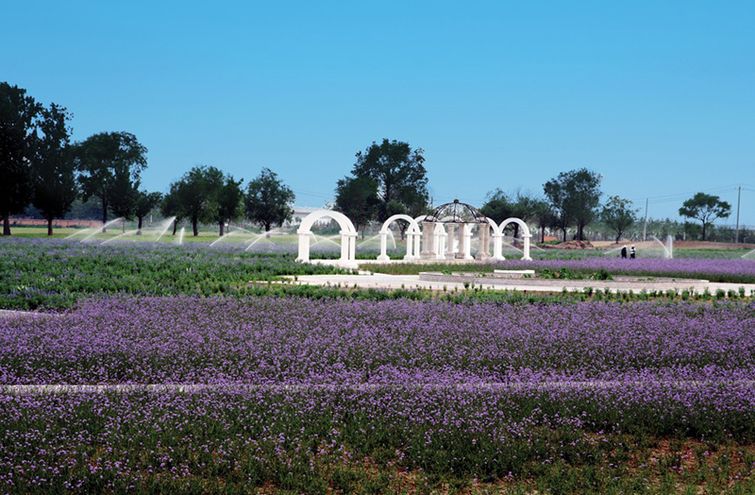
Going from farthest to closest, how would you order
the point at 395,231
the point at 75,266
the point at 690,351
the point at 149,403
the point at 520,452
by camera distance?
the point at 395,231 < the point at 75,266 < the point at 690,351 < the point at 149,403 < the point at 520,452

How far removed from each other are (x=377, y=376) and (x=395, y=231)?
88894 millimetres

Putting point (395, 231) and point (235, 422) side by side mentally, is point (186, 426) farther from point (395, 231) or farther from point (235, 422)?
point (395, 231)

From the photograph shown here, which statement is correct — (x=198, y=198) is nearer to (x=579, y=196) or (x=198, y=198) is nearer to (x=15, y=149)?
(x=15, y=149)

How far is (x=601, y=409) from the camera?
7660mm

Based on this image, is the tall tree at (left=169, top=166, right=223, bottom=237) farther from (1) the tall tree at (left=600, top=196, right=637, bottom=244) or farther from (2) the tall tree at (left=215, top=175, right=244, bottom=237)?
(1) the tall tree at (left=600, top=196, right=637, bottom=244)

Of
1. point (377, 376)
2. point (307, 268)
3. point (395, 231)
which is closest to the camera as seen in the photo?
point (377, 376)

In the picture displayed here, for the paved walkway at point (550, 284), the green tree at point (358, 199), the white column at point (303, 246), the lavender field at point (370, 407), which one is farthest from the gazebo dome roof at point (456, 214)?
the green tree at point (358, 199)

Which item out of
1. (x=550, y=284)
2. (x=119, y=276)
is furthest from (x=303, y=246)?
(x=550, y=284)

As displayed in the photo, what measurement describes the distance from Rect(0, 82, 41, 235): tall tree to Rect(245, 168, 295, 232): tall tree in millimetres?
20669

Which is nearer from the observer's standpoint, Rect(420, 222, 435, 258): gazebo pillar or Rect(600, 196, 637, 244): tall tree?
Rect(420, 222, 435, 258): gazebo pillar

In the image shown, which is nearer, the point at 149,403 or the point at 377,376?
the point at 149,403

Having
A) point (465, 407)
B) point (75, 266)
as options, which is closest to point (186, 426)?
point (465, 407)

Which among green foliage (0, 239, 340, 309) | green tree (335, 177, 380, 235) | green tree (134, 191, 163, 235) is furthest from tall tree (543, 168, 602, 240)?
green foliage (0, 239, 340, 309)

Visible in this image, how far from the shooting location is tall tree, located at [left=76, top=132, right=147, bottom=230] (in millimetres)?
67312
